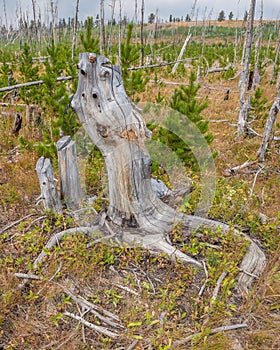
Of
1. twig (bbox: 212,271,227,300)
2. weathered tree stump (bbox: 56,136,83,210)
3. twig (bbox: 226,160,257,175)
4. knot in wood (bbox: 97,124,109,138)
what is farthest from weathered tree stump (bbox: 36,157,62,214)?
twig (bbox: 226,160,257,175)

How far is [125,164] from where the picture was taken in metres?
2.67

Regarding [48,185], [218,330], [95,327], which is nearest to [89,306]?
[95,327]

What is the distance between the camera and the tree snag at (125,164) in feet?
8.05

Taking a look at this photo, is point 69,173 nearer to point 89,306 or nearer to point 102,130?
point 102,130

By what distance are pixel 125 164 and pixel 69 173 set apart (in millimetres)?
819

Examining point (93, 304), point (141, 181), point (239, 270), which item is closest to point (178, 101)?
point (141, 181)

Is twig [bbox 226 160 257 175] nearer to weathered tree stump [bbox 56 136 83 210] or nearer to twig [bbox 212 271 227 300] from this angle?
twig [bbox 212 271 227 300]

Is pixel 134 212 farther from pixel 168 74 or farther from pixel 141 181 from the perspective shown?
pixel 168 74

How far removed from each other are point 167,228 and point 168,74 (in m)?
12.6

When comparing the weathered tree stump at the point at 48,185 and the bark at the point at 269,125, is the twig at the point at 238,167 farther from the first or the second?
the weathered tree stump at the point at 48,185

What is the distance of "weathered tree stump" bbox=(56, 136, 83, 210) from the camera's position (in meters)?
3.03

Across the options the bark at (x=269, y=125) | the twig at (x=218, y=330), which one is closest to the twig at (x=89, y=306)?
the twig at (x=218, y=330)

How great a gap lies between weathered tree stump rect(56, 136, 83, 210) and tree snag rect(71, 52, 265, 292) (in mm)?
462

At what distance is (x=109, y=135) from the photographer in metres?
2.57
